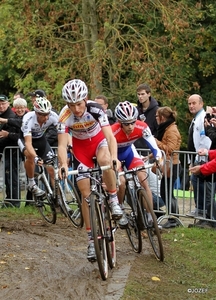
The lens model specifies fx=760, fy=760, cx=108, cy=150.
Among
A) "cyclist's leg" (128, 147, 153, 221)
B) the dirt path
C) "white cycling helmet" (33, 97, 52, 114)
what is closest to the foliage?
"white cycling helmet" (33, 97, 52, 114)

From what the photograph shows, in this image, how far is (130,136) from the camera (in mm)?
10703

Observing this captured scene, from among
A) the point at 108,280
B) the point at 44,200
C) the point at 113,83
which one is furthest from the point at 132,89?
the point at 108,280

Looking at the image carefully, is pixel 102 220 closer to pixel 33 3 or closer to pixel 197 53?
pixel 33 3

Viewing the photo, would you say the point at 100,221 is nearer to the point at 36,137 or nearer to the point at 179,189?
the point at 36,137

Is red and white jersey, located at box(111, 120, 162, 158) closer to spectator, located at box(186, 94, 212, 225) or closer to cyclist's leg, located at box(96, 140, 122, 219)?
cyclist's leg, located at box(96, 140, 122, 219)

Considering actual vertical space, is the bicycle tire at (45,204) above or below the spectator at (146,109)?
below

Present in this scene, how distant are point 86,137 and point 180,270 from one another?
6.92 ft

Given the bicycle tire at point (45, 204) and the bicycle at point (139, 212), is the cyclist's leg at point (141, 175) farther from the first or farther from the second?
the bicycle tire at point (45, 204)

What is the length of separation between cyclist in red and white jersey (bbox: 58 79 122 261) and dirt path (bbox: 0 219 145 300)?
454 mm

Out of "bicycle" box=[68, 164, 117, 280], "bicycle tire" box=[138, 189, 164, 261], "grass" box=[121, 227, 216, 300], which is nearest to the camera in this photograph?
"grass" box=[121, 227, 216, 300]

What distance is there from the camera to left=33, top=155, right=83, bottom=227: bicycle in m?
12.5

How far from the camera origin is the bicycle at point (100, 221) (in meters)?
8.60

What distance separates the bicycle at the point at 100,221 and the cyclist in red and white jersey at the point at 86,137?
4.4 inches

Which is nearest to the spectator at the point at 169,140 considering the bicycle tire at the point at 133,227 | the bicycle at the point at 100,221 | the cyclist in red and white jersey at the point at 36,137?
the cyclist in red and white jersey at the point at 36,137
